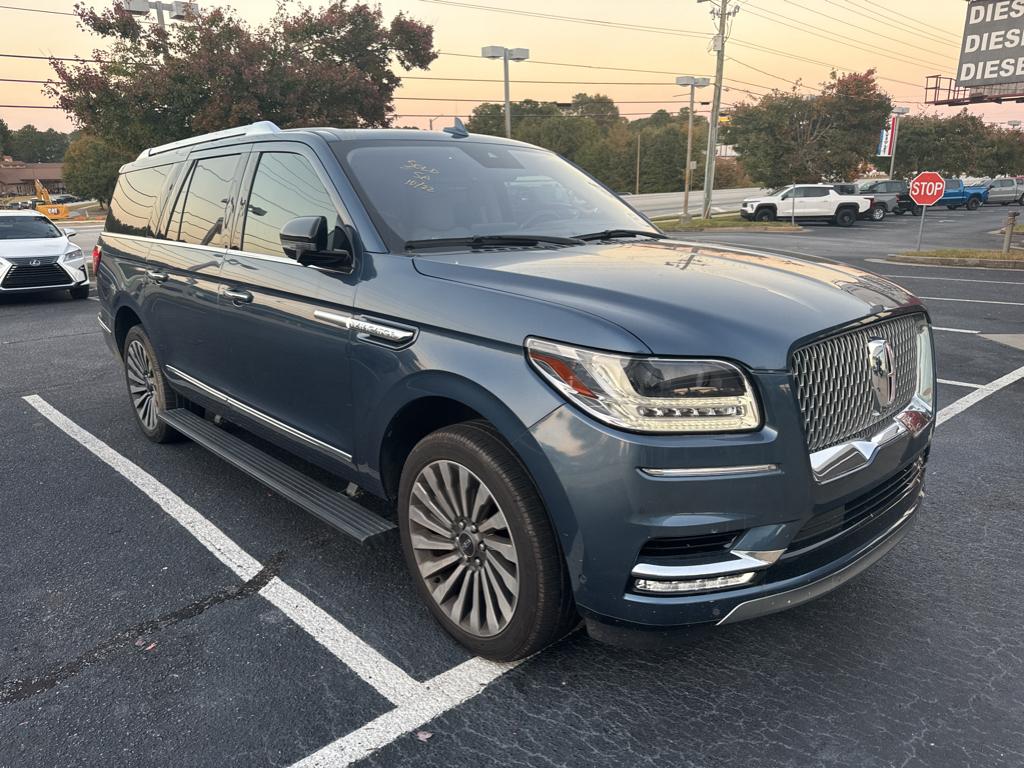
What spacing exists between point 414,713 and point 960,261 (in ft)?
58.2

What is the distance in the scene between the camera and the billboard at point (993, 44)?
24172 millimetres

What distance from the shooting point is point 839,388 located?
248 centimetres

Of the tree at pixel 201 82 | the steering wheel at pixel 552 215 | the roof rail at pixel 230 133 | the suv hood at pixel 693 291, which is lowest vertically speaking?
the suv hood at pixel 693 291

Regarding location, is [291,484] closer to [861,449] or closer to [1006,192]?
[861,449]

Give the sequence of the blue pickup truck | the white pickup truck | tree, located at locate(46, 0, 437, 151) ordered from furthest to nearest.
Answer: the blue pickup truck < the white pickup truck < tree, located at locate(46, 0, 437, 151)

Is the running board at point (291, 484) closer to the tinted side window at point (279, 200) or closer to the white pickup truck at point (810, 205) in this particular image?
the tinted side window at point (279, 200)

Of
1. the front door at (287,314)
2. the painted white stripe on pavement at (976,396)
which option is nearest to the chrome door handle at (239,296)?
the front door at (287,314)

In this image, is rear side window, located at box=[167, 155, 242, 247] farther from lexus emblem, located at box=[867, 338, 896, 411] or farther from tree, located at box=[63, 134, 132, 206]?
tree, located at box=[63, 134, 132, 206]

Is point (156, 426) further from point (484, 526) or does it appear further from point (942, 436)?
point (942, 436)

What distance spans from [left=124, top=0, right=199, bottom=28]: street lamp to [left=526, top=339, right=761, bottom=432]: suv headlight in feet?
59.7

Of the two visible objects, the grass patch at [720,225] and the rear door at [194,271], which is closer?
the rear door at [194,271]

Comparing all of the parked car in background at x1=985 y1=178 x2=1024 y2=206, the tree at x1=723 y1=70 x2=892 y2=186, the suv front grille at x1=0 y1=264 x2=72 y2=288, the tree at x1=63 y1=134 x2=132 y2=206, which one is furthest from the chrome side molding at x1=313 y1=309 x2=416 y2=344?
the tree at x1=63 y1=134 x2=132 y2=206

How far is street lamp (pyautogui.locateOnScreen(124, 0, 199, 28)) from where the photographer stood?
16298 mm

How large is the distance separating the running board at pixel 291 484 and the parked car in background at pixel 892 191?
36.7 meters
